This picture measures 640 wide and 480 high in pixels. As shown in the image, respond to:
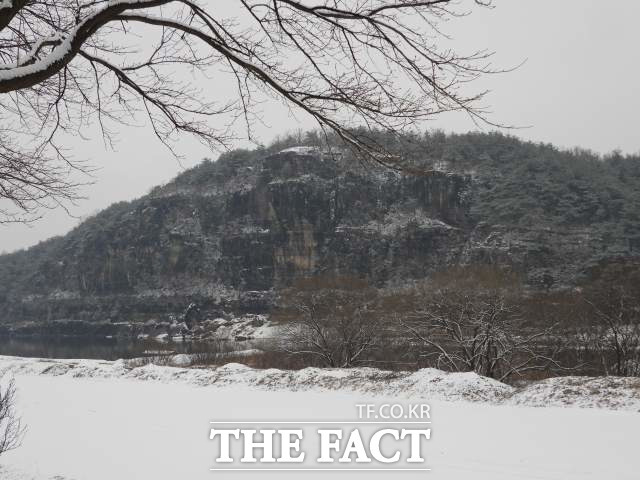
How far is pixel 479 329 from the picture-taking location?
21.4m

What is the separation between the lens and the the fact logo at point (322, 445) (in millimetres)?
7492

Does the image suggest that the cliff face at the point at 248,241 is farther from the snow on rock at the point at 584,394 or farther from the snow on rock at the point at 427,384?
the snow on rock at the point at 584,394

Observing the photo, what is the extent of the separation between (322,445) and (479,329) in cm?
1436

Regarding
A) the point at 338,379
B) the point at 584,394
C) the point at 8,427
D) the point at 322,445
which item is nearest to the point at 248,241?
the point at 338,379

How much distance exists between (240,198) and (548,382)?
436ft

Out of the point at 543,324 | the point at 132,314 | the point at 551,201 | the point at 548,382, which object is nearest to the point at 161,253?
the point at 132,314

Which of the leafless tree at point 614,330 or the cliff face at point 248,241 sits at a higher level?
the cliff face at point 248,241

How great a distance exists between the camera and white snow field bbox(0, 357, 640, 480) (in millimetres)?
7285

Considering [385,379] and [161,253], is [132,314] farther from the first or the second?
[385,379]

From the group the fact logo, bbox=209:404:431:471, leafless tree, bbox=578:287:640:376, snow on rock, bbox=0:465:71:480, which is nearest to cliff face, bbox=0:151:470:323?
leafless tree, bbox=578:287:640:376

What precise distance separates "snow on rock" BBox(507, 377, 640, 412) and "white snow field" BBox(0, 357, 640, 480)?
0.04 meters

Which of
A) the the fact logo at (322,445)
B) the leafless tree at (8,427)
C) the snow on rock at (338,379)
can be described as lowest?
the snow on rock at (338,379)

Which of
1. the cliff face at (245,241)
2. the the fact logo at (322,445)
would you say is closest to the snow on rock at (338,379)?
the the fact logo at (322,445)

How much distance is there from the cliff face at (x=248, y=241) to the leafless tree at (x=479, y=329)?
74297 mm
